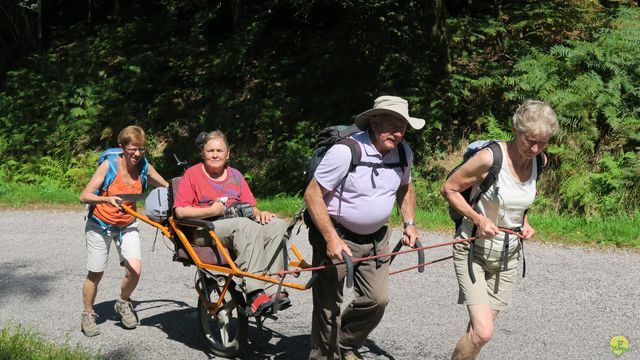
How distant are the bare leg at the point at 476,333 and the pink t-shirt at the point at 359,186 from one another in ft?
2.95

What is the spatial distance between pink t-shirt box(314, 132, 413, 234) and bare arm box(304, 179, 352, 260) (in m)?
0.07

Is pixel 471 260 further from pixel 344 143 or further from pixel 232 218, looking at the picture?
pixel 232 218

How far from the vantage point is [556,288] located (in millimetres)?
7820

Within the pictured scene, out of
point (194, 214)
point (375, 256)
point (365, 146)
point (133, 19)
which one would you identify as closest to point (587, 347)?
point (375, 256)

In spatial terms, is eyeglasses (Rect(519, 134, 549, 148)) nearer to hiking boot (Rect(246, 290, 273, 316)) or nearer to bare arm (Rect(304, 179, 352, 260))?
bare arm (Rect(304, 179, 352, 260))

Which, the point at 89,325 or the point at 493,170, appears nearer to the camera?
the point at 493,170

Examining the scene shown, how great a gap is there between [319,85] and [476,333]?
37.3ft

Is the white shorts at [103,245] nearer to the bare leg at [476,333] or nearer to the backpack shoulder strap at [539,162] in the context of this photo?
the bare leg at [476,333]

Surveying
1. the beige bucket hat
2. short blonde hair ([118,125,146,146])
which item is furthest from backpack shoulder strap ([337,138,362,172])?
short blonde hair ([118,125,146,146])

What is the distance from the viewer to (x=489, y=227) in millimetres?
Result: 4566

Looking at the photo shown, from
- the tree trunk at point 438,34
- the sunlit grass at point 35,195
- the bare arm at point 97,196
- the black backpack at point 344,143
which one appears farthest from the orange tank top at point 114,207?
the tree trunk at point 438,34

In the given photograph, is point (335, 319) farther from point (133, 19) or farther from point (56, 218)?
point (133, 19)

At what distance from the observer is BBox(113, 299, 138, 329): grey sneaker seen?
274 inches

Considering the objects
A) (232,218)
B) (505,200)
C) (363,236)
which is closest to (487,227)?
(505,200)
